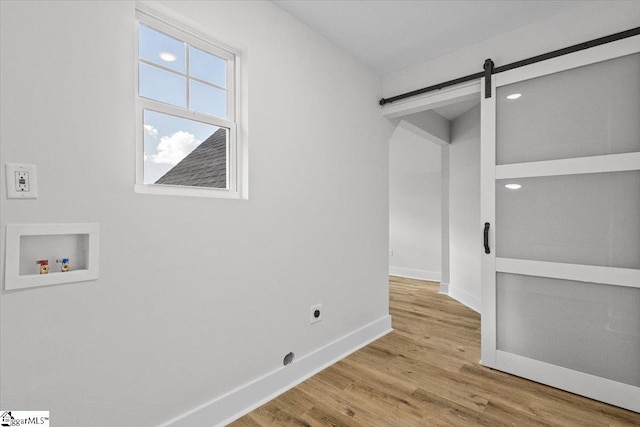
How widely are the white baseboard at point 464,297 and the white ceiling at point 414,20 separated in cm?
302

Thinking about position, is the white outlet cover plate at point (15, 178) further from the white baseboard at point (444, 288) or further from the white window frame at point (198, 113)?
the white baseboard at point (444, 288)

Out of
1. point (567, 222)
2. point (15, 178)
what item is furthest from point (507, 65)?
point (15, 178)

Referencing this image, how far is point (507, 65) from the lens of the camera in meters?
2.37

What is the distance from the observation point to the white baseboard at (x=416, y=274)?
563 centimetres

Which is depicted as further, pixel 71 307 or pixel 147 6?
pixel 147 6

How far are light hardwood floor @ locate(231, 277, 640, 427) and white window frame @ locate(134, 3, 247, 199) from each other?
142 cm

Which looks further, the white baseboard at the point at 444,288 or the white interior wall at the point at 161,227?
the white baseboard at the point at 444,288

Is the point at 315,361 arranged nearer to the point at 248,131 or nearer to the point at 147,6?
the point at 248,131

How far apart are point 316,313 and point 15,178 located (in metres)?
1.96

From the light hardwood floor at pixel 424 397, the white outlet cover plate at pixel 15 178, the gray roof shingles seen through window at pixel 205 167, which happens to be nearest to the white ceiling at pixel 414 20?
the gray roof shingles seen through window at pixel 205 167

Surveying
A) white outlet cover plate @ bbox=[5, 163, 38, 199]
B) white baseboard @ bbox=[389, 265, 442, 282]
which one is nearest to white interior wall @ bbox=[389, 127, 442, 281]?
white baseboard @ bbox=[389, 265, 442, 282]

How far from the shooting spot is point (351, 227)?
280cm

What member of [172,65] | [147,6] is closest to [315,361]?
[172,65]

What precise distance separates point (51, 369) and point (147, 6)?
1.71 metres
